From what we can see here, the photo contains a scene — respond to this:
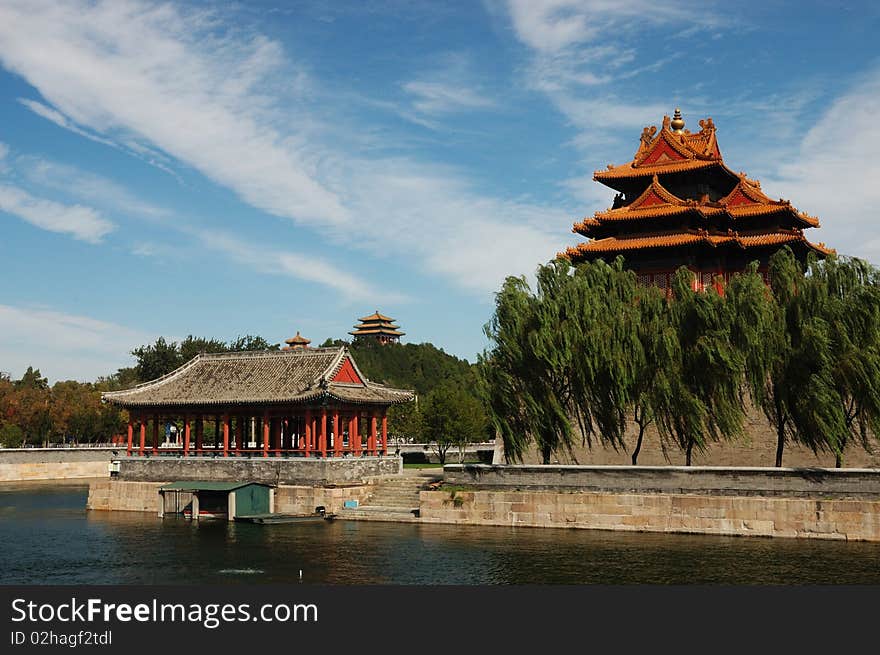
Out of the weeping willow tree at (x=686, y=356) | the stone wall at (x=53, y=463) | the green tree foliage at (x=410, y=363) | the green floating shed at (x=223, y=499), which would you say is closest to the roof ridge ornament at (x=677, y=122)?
the weeping willow tree at (x=686, y=356)

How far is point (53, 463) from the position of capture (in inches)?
2424

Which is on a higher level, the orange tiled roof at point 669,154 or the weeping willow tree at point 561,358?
the orange tiled roof at point 669,154

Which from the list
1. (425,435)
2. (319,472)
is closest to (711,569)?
(319,472)

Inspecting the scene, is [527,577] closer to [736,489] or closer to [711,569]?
[711,569]

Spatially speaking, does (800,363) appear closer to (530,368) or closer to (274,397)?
(530,368)

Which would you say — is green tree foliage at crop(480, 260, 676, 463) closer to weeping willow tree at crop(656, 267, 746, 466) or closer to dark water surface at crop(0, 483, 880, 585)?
weeping willow tree at crop(656, 267, 746, 466)

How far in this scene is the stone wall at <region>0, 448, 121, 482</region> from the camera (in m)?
59.9

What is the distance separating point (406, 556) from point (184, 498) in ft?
47.8

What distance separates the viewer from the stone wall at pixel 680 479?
84.7ft

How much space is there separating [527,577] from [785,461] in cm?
1566

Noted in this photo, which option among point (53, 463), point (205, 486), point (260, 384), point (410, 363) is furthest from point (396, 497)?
point (410, 363)

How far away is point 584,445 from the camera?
34750 millimetres

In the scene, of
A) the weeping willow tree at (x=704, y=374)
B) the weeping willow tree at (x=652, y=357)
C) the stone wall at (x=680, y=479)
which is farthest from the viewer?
the weeping willow tree at (x=652, y=357)

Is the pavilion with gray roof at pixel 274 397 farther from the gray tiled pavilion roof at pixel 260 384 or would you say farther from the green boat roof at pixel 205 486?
the green boat roof at pixel 205 486
